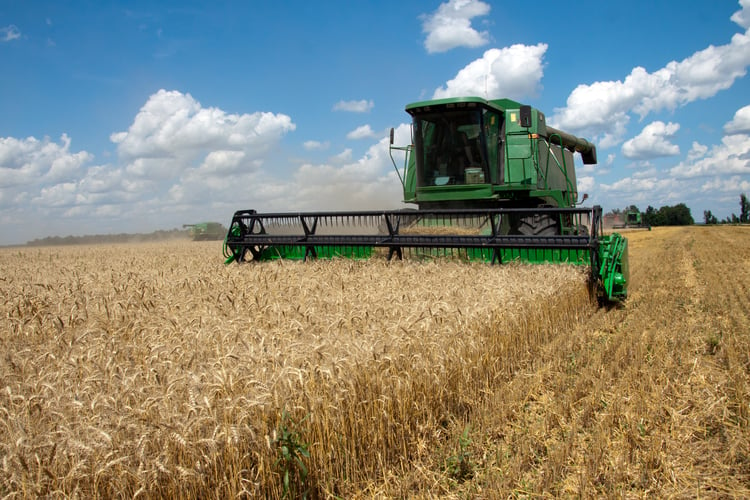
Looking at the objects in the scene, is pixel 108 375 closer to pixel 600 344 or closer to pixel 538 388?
pixel 538 388

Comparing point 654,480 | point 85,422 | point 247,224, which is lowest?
point 654,480

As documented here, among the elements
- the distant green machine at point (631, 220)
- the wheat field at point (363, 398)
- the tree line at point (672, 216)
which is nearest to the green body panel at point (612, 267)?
the wheat field at point (363, 398)

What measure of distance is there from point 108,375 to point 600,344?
380 cm

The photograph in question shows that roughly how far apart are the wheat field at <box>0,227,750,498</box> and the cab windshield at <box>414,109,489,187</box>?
336 cm

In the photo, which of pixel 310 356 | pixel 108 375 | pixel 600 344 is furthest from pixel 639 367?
pixel 108 375

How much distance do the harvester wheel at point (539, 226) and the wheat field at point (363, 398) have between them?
2.20 metres

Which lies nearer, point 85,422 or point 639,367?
point 85,422

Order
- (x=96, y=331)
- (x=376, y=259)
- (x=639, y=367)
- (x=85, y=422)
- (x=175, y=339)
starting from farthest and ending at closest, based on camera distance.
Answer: (x=376, y=259)
(x=639, y=367)
(x=96, y=331)
(x=175, y=339)
(x=85, y=422)

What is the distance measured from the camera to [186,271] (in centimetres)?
722

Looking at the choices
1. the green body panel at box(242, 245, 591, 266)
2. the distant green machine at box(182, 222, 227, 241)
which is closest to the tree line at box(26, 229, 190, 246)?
the distant green machine at box(182, 222, 227, 241)

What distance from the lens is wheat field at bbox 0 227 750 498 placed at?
1.84 meters

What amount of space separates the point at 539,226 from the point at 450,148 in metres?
1.94

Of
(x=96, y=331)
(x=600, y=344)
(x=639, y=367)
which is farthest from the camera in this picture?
(x=600, y=344)

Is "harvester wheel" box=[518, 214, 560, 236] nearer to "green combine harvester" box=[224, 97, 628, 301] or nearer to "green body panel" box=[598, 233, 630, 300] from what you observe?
"green combine harvester" box=[224, 97, 628, 301]
